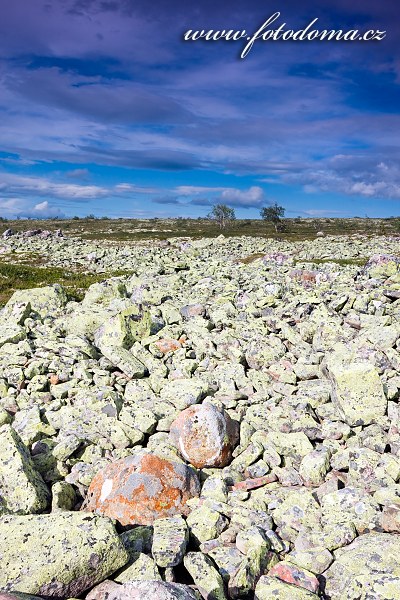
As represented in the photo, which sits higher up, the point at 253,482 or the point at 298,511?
the point at 253,482

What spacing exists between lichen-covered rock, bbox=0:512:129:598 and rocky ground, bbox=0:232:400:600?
2 cm

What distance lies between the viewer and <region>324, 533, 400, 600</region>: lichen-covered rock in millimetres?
5664

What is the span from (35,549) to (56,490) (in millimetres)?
2222

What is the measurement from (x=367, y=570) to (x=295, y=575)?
981 mm

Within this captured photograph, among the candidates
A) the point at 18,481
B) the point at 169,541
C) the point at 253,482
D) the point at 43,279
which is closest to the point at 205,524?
the point at 169,541

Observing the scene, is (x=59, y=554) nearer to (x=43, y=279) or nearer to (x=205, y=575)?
(x=205, y=575)

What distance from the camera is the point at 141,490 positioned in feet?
24.5

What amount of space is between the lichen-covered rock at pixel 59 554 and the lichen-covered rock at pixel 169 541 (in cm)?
55

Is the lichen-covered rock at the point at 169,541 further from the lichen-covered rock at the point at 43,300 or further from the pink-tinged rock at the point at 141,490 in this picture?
the lichen-covered rock at the point at 43,300

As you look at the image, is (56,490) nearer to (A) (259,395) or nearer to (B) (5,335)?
(A) (259,395)

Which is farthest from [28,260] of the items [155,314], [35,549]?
[35,549]

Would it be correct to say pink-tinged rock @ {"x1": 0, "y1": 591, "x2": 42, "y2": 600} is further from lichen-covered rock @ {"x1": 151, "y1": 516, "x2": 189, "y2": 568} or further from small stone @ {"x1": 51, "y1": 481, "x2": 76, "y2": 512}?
small stone @ {"x1": 51, "y1": 481, "x2": 76, "y2": 512}

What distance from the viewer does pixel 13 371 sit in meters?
12.8

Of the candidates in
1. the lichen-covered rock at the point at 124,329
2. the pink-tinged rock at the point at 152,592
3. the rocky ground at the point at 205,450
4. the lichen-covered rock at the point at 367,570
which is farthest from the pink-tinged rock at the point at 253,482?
the lichen-covered rock at the point at 124,329
